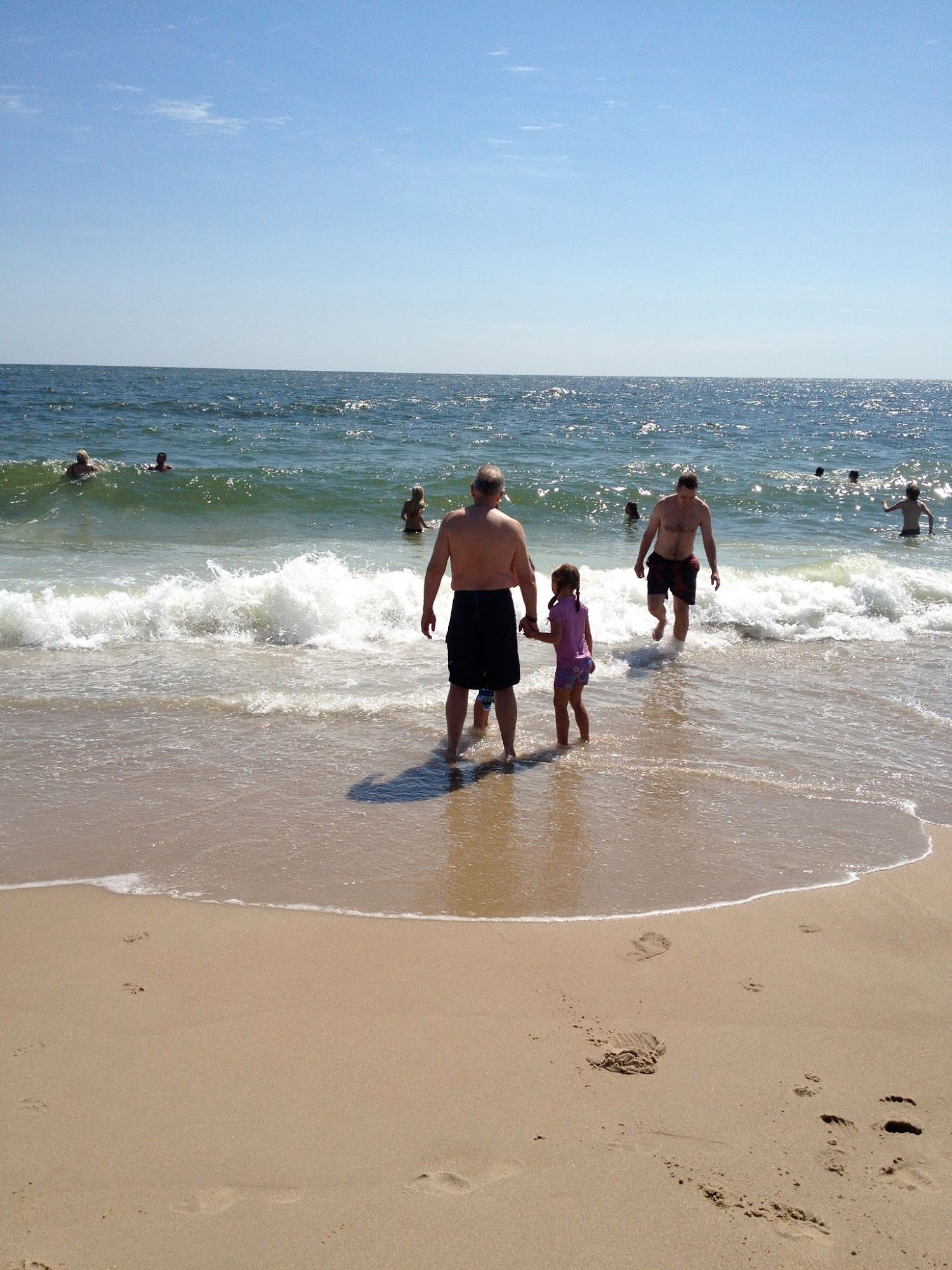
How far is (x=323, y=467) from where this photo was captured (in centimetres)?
1925

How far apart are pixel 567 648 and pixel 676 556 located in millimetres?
2850

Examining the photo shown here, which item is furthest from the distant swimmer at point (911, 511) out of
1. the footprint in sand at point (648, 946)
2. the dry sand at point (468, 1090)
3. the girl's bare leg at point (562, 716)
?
the footprint in sand at point (648, 946)

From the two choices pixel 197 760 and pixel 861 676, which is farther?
pixel 861 676

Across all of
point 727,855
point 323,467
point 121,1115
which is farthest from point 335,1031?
point 323,467

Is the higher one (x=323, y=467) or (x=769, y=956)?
(x=323, y=467)

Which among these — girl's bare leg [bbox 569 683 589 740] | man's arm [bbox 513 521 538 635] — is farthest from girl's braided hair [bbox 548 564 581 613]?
girl's bare leg [bbox 569 683 589 740]

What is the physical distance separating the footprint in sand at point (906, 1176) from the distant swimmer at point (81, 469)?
16.6 meters

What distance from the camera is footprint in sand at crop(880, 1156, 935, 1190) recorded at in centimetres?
231

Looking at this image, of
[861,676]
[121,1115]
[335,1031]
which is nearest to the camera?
[121,1115]

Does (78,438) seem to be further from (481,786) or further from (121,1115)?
(121,1115)

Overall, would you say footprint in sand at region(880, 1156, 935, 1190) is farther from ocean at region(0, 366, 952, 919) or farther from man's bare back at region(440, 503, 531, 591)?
man's bare back at region(440, 503, 531, 591)

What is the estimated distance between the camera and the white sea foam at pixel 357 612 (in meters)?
7.88

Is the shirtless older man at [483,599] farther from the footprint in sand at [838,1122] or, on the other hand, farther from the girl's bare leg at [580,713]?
the footprint in sand at [838,1122]

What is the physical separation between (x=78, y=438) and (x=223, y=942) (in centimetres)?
2248
